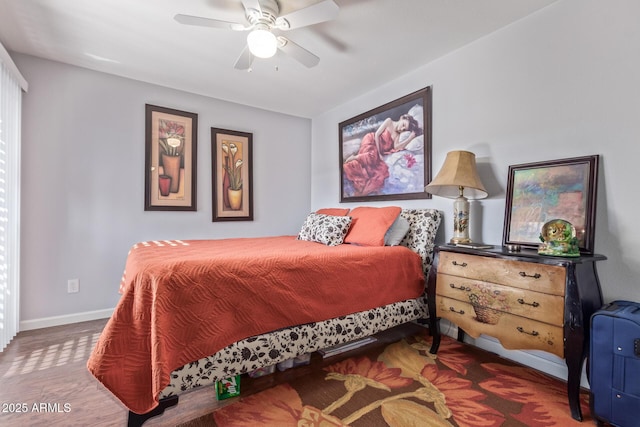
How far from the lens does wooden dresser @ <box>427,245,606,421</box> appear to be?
4.61 ft

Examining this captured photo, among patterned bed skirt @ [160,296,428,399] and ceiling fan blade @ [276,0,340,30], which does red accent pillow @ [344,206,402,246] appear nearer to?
patterned bed skirt @ [160,296,428,399]

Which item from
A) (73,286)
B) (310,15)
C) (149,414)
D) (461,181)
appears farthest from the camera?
(73,286)

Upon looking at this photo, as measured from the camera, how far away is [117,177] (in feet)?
9.56

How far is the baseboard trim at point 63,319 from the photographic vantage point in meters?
2.53

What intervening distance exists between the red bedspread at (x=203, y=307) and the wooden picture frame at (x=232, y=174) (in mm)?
1977

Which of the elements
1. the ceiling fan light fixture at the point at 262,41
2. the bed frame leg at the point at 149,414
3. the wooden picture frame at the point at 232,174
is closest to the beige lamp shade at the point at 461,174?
the ceiling fan light fixture at the point at 262,41

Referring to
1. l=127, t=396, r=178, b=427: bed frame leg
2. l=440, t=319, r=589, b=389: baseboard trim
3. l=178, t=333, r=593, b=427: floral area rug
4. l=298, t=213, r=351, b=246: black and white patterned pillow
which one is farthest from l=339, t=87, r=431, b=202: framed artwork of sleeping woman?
l=127, t=396, r=178, b=427: bed frame leg

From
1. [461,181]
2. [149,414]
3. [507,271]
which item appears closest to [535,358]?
[507,271]

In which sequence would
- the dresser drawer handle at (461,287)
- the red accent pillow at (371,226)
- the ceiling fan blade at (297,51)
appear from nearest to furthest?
the dresser drawer handle at (461,287)
the ceiling fan blade at (297,51)
the red accent pillow at (371,226)

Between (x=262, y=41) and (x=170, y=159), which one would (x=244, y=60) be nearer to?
(x=262, y=41)

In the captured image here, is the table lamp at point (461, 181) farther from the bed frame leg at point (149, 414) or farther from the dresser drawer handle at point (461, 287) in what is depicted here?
the bed frame leg at point (149, 414)

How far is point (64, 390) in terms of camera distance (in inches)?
64.6

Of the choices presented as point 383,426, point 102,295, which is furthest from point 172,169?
point 383,426

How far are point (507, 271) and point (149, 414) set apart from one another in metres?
1.97
